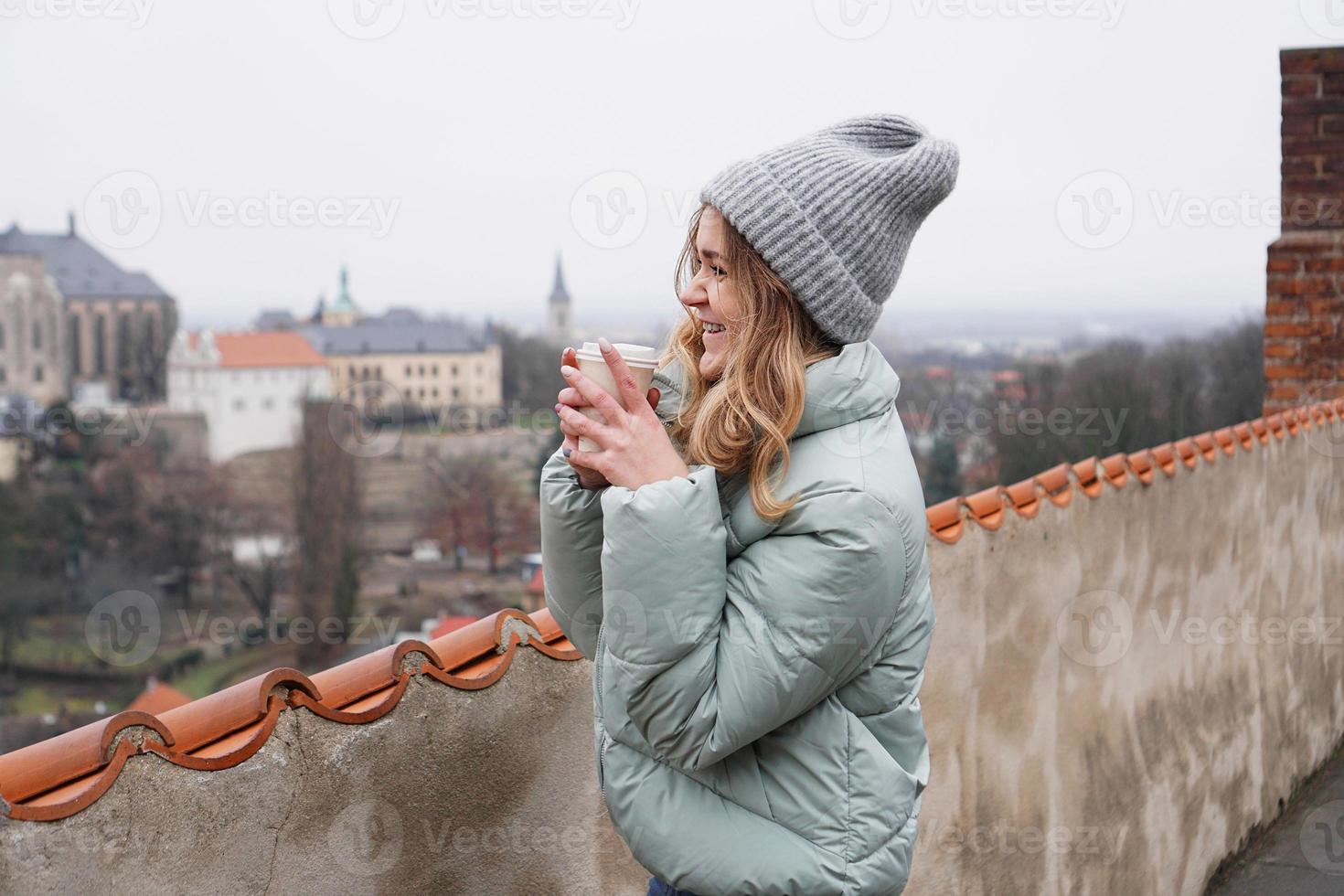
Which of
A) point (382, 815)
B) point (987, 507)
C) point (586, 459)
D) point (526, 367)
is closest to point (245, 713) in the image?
point (382, 815)

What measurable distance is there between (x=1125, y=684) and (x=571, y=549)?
2.55 m

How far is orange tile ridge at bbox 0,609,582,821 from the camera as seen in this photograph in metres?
1.41

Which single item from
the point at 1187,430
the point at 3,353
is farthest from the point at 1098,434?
the point at 3,353

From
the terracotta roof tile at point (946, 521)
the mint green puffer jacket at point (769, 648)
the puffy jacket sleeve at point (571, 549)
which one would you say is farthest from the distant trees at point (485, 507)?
the mint green puffer jacket at point (769, 648)

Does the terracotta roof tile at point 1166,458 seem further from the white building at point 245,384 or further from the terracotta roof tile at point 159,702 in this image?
the white building at point 245,384

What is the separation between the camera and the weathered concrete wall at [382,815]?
1.44m

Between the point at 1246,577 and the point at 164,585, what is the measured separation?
66.5 m

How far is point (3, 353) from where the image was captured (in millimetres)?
79688

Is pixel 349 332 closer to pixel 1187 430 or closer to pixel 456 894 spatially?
pixel 1187 430

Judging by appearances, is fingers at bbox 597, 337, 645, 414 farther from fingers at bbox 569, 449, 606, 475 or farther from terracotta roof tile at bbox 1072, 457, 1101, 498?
terracotta roof tile at bbox 1072, 457, 1101, 498

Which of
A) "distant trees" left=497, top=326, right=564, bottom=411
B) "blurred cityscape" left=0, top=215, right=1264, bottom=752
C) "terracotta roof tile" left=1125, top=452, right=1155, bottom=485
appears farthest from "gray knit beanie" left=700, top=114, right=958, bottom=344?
"distant trees" left=497, top=326, right=564, bottom=411

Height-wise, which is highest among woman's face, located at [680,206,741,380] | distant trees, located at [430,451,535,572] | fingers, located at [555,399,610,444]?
woman's face, located at [680,206,741,380]

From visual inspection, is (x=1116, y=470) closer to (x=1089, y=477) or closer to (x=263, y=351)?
(x=1089, y=477)

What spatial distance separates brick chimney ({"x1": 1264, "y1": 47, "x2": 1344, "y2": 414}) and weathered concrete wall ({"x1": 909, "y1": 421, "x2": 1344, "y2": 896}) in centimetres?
155
